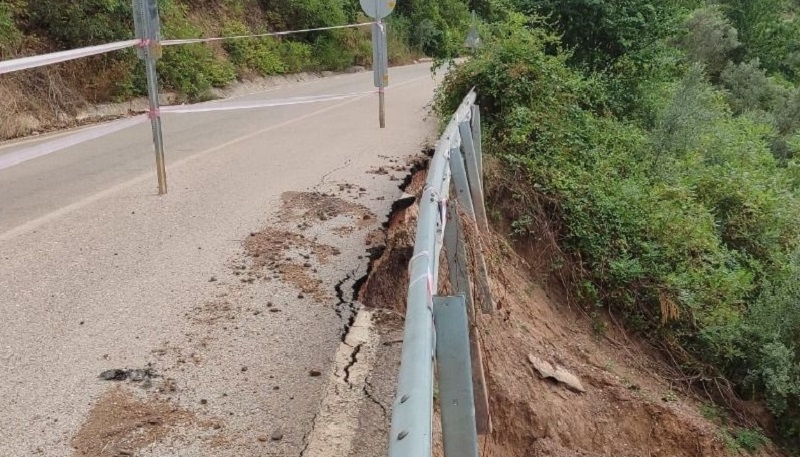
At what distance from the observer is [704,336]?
6531mm

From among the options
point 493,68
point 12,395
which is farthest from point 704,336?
point 12,395

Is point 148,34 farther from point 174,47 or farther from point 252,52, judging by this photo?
point 252,52

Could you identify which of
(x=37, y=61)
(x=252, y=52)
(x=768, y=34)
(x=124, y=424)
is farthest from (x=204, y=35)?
(x=768, y=34)

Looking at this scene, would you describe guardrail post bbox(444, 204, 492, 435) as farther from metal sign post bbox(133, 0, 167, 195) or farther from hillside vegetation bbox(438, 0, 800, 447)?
metal sign post bbox(133, 0, 167, 195)

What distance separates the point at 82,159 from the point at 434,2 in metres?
37.4

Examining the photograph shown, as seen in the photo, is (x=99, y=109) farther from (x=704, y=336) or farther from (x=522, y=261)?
(x=704, y=336)

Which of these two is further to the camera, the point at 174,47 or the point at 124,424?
the point at 174,47

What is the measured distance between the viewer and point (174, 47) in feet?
51.6

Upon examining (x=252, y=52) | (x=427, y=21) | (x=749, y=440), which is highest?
(x=427, y=21)

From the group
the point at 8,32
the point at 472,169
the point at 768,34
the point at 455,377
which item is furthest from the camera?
the point at 768,34

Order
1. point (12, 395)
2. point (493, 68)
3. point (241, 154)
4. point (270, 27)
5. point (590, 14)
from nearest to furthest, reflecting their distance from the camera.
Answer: point (12, 395) → point (493, 68) → point (241, 154) → point (590, 14) → point (270, 27)

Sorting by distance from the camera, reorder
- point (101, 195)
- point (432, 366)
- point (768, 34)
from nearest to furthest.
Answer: point (432, 366)
point (101, 195)
point (768, 34)

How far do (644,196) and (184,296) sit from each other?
5.36 m

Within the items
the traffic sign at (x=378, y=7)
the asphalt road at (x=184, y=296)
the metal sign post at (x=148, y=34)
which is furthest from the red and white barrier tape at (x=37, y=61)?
the traffic sign at (x=378, y=7)
